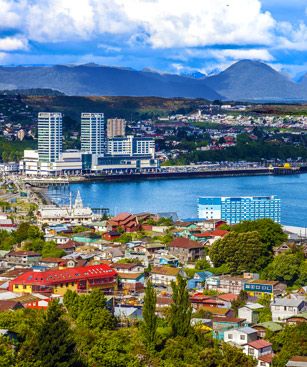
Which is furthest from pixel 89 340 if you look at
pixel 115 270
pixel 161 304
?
pixel 115 270

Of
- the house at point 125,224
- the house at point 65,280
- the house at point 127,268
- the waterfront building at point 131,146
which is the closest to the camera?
the house at point 65,280

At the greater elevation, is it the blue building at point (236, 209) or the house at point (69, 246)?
the blue building at point (236, 209)

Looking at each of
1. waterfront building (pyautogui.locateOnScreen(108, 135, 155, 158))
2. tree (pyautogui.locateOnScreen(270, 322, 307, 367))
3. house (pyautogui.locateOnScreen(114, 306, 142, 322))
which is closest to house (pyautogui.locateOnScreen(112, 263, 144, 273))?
house (pyautogui.locateOnScreen(114, 306, 142, 322))

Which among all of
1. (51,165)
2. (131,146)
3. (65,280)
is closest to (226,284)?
(65,280)

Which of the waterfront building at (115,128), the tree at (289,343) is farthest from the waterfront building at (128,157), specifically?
the tree at (289,343)

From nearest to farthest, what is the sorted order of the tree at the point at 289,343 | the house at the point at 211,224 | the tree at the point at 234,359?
1. the tree at the point at 234,359
2. the tree at the point at 289,343
3. the house at the point at 211,224

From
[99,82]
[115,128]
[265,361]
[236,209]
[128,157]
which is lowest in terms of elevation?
[265,361]

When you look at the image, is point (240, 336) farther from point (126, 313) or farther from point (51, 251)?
point (51, 251)

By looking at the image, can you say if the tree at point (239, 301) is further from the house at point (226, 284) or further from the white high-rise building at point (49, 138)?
the white high-rise building at point (49, 138)
